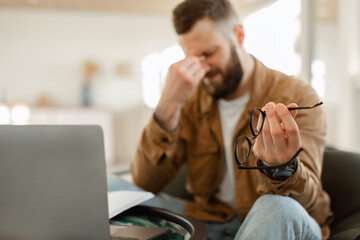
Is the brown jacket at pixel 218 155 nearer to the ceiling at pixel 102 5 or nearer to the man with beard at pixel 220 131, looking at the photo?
the man with beard at pixel 220 131

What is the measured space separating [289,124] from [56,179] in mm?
383

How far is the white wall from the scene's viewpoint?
18.8ft

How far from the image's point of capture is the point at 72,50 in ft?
19.2

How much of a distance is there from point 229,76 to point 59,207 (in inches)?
28.8

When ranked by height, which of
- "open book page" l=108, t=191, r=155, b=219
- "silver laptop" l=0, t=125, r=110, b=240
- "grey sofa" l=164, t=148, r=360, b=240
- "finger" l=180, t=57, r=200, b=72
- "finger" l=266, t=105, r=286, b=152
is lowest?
"grey sofa" l=164, t=148, r=360, b=240

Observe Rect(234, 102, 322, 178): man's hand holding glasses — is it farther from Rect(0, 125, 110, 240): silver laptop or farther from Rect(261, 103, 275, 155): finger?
Rect(0, 125, 110, 240): silver laptop

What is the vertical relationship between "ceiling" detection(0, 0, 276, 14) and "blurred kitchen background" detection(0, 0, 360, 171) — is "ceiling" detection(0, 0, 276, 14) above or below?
above

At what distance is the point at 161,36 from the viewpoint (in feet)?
19.6

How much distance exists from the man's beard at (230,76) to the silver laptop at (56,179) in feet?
2.18

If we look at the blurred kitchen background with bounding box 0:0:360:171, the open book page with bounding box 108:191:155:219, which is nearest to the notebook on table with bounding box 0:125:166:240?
the open book page with bounding box 108:191:155:219

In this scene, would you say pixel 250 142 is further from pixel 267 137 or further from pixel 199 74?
pixel 199 74

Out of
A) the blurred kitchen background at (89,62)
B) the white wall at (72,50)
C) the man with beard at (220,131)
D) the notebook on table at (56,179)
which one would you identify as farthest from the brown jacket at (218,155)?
the white wall at (72,50)

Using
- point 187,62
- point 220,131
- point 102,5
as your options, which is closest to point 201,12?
point 187,62

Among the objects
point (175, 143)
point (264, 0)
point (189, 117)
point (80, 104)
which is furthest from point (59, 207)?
point (80, 104)
